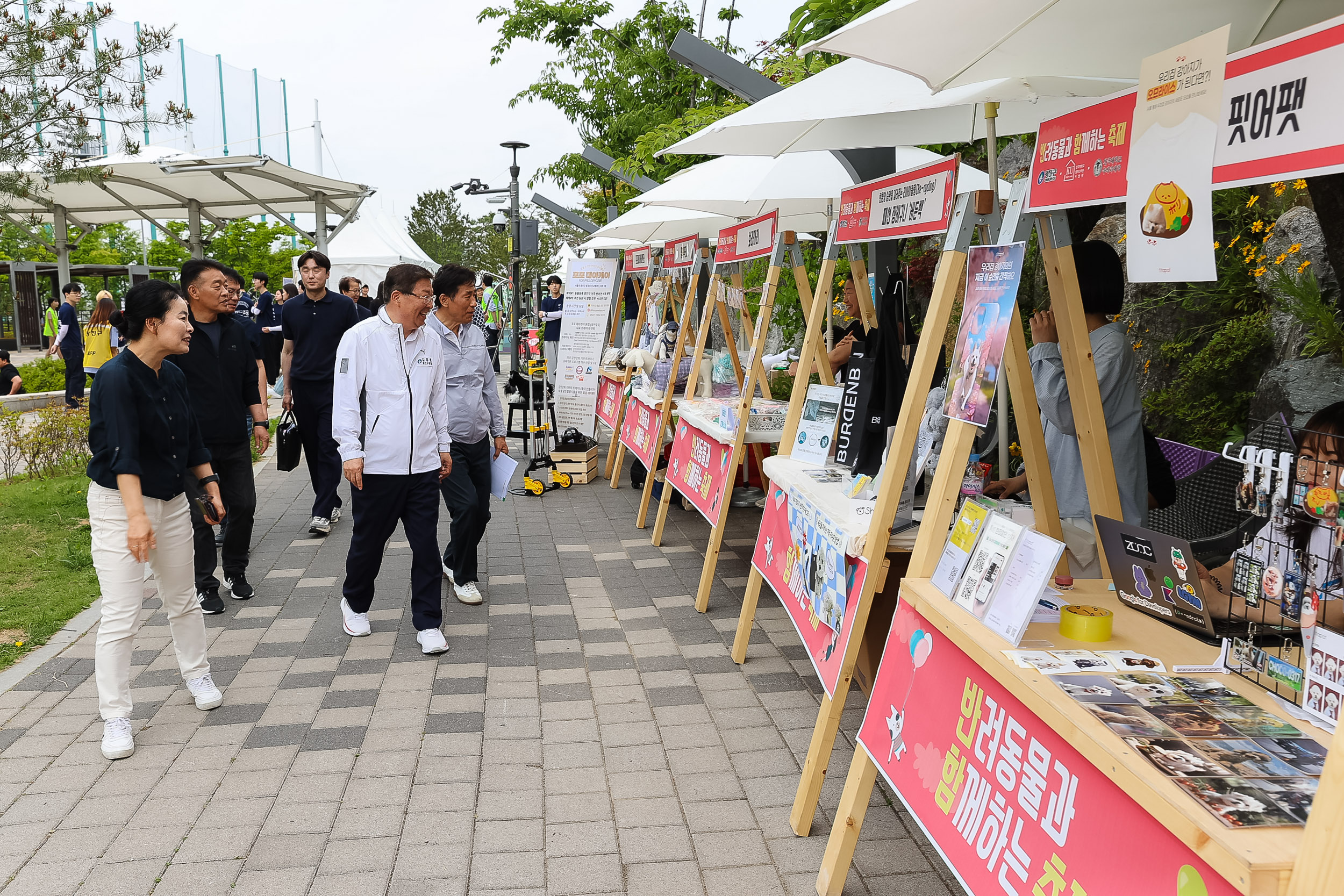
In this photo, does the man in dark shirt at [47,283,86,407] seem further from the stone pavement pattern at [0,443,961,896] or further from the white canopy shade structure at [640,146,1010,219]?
the white canopy shade structure at [640,146,1010,219]

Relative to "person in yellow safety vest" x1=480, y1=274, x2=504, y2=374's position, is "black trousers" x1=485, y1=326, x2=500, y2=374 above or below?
below

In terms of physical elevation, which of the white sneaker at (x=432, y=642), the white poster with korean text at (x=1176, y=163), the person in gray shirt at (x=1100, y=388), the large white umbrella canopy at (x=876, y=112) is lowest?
the white sneaker at (x=432, y=642)

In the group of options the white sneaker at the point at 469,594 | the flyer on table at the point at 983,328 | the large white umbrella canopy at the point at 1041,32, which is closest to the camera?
the large white umbrella canopy at the point at 1041,32

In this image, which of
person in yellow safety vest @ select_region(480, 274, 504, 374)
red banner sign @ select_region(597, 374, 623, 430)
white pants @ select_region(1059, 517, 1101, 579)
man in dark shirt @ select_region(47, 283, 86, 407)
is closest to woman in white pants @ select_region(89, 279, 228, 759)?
white pants @ select_region(1059, 517, 1101, 579)

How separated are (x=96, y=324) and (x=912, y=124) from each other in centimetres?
1108

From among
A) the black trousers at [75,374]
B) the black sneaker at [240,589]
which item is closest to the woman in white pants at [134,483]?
the black sneaker at [240,589]

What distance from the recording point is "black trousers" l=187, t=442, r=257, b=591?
561 centimetres

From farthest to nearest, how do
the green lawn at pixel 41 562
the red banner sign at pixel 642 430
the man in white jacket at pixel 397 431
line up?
the red banner sign at pixel 642 430
the green lawn at pixel 41 562
the man in white jacket at pixel 397 431

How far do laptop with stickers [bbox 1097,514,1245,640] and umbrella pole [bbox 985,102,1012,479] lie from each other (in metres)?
0.56

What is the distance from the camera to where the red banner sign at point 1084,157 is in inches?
85.0

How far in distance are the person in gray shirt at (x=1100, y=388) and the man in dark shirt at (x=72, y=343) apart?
14.7m

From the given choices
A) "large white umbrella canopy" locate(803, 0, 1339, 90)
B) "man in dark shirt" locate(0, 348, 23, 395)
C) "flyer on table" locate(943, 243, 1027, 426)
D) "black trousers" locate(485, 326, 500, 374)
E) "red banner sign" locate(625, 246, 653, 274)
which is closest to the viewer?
"large white umbrella canopy" locate(803, 0, 1339, 90)

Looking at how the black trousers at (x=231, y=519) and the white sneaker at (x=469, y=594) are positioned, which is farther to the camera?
the white sneaker at (x=469, y=594)

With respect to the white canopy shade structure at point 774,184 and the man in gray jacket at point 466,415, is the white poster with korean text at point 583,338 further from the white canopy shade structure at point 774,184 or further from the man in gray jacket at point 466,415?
the man in gray jacket at point 466,415
